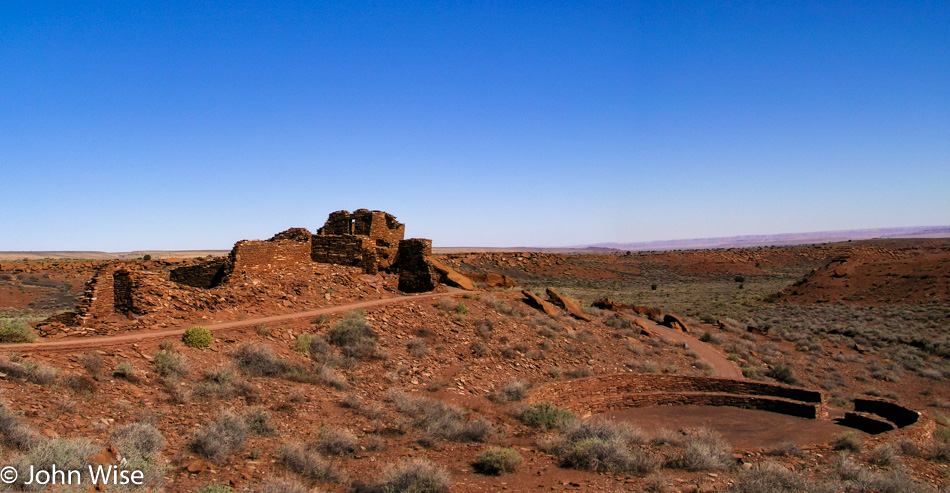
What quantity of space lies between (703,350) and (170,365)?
2080 centimetres

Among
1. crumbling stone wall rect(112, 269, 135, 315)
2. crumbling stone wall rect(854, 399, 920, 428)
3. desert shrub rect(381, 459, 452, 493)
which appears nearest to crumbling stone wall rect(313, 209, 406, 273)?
crumbling stone wall rect(112, 269, 135, 315)

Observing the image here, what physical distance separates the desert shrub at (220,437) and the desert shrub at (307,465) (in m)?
0.74

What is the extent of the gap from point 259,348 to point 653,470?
28.9ft

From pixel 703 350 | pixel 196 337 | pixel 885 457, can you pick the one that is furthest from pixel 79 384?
pixel 703 350

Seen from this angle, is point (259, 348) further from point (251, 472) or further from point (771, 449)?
point (771, 449)

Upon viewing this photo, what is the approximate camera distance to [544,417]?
11.5m

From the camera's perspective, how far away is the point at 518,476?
26.9 feet


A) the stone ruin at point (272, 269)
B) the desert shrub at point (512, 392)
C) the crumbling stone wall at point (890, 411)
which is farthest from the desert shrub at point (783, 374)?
the stone ruin at point (272, 269)

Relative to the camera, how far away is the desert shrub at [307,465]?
297 inches

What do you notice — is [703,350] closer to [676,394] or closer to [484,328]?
[676,394]

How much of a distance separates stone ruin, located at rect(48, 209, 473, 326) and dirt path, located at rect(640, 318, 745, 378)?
9755 mm

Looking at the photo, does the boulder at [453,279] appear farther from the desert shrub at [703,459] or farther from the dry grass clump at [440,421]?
the desert shrub at [703,459]

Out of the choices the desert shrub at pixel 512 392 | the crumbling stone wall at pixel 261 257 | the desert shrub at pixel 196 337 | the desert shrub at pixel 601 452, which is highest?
the crumbling stone wall at pixel 261 257

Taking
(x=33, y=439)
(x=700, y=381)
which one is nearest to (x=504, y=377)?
(x=700, y=381)
